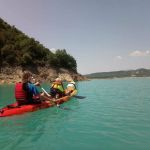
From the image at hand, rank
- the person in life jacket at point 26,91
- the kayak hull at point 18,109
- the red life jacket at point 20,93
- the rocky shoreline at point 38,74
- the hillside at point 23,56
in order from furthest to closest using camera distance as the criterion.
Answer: the hillside at point 23,56
the rocky shoreline at point 38,74
the red life jacket at point 20,93
the kayak hull at point 18,109
the person in life jacket at point 26,91

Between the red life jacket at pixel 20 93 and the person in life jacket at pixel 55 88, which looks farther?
the person in life jacket at pixel 55 88

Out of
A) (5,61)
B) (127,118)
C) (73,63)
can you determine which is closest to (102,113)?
(127,118)

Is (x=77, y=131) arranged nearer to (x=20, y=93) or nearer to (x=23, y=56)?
(x=20, y=93)

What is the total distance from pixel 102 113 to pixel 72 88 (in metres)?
9.31

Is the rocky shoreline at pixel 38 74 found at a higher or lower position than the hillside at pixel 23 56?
lower

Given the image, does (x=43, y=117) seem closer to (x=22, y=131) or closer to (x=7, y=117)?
(x=7, y=117)

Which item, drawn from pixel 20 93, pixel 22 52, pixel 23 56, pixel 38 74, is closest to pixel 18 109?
pixel 20 93

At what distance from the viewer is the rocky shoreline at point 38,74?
194ft

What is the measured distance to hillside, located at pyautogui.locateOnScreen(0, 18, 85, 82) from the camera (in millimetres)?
63344

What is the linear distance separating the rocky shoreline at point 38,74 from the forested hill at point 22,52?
59.7 inches

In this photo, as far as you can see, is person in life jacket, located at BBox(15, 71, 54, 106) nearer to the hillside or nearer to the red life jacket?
the red life jacket

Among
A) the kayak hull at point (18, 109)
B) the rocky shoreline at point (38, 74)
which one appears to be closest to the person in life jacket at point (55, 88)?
the kayak hull at point (18, 109)

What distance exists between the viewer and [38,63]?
7056cm

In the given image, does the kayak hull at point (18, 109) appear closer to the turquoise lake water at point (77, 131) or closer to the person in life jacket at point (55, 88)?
the turquoise lake water at point (77, 131)
